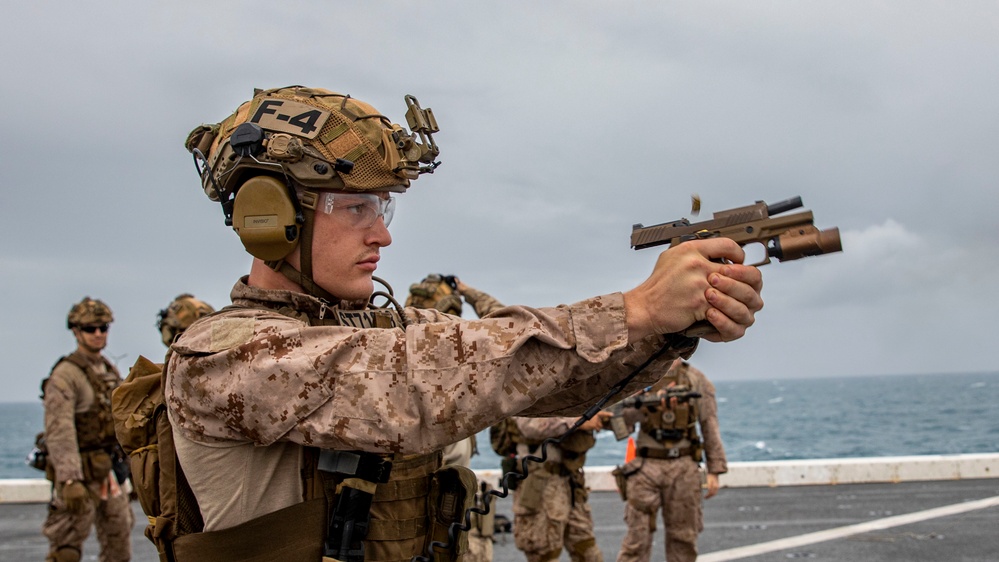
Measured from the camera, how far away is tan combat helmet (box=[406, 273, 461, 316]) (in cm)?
948

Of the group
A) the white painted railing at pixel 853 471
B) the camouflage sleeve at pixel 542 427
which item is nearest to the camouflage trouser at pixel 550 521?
the camouflage sleeve at pixel 542 427

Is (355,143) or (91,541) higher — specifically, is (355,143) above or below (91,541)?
above

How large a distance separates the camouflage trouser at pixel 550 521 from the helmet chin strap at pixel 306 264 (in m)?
6.93

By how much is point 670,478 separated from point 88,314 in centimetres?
657

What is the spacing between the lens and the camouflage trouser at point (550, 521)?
32.5ft

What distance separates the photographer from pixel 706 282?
2461 mm

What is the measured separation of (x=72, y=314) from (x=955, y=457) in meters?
13.5

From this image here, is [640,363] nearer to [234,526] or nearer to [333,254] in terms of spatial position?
[333,254]

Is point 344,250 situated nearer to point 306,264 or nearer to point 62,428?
point 306,264

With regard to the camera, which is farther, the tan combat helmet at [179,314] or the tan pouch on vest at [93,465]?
the tan pouch on vest at [93,465]

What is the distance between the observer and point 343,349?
8.59 ft

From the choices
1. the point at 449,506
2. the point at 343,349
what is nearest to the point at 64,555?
the point at 449,506

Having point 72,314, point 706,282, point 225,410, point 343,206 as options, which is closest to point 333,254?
point 343,206

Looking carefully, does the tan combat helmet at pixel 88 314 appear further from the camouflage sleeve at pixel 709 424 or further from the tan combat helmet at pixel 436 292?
the camouflage sleeve at pixel 709 424
